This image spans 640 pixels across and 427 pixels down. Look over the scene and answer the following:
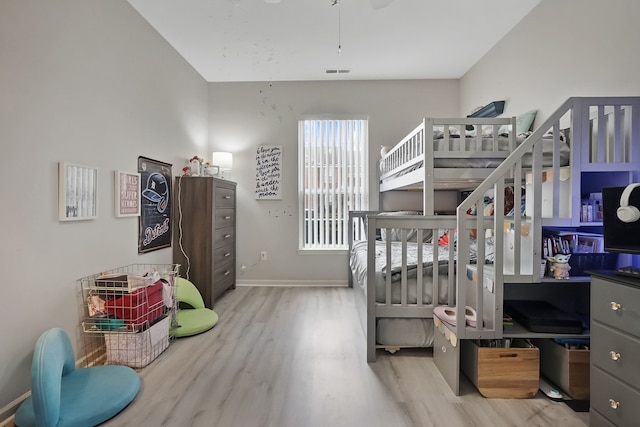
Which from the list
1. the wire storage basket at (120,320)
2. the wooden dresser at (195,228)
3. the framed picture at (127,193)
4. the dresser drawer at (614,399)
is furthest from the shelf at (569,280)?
the framed picture at (127,193)

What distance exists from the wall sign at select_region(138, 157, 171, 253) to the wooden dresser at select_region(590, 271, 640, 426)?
3.06m

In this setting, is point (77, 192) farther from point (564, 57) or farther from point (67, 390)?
point (564, 57)

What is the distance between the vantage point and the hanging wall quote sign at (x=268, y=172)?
13.0ft

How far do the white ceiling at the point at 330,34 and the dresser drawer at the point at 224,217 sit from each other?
170cm

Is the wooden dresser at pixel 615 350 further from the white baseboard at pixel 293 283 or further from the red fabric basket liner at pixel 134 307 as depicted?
the white baseboard at pixel 293 283

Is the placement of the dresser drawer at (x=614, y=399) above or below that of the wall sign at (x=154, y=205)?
below

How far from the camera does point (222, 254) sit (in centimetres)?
343

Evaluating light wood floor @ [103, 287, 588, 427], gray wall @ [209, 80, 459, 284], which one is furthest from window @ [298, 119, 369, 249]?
light wood floor @ [103, 287, 588, 427]

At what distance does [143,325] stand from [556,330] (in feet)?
8.33

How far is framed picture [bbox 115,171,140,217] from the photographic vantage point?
2260 mm

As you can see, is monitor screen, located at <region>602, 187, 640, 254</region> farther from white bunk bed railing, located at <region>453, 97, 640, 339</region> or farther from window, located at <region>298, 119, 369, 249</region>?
window, located at <region>298, 119, 369, 249</region>

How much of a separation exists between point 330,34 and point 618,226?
262cm

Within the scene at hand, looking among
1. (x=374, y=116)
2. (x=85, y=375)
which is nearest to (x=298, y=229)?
(x=374, y=116)

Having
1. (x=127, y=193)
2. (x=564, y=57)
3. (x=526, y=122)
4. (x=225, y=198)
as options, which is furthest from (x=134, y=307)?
(x=564, y=57)
